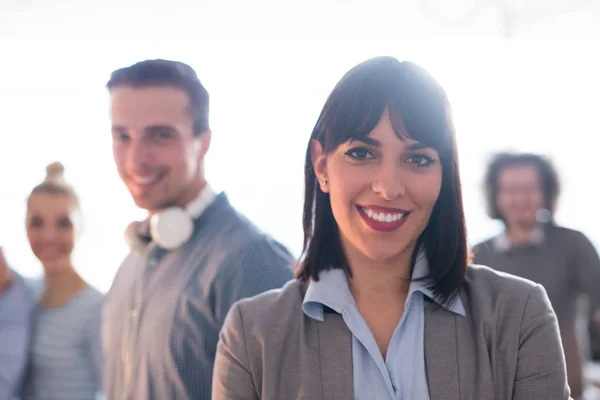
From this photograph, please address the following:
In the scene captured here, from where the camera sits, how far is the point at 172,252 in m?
1.76

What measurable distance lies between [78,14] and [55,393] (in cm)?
247

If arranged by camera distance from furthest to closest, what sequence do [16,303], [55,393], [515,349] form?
[16,303], [55,393], [515,349]

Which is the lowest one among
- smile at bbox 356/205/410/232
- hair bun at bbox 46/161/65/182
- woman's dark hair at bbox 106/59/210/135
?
smile at bbox 356/205/410/232

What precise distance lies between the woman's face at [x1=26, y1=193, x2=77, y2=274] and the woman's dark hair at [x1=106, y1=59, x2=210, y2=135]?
0.76 metres

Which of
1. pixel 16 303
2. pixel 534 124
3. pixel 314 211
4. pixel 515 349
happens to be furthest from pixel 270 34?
pixel 515 349

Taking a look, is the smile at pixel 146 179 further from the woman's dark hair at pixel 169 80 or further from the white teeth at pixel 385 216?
the white teeth at pixel 385 216

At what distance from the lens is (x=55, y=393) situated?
2.27 meters

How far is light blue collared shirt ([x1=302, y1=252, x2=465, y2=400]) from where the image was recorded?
1133 millimetres

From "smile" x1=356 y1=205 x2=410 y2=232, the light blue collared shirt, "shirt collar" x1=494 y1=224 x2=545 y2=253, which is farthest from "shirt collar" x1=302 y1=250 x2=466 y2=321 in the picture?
"shirt collar" x1=494 y1=224 x2=545 y2=253

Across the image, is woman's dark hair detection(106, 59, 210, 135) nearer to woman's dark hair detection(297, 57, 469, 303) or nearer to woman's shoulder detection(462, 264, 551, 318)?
woman's dark hair detection(297, 57, 469, 303)

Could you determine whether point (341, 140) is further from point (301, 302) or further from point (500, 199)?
point (500, 199)

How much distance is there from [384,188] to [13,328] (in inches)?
65.6

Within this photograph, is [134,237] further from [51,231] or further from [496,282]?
[496,282]

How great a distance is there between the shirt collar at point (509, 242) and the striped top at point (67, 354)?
4.61 feet
